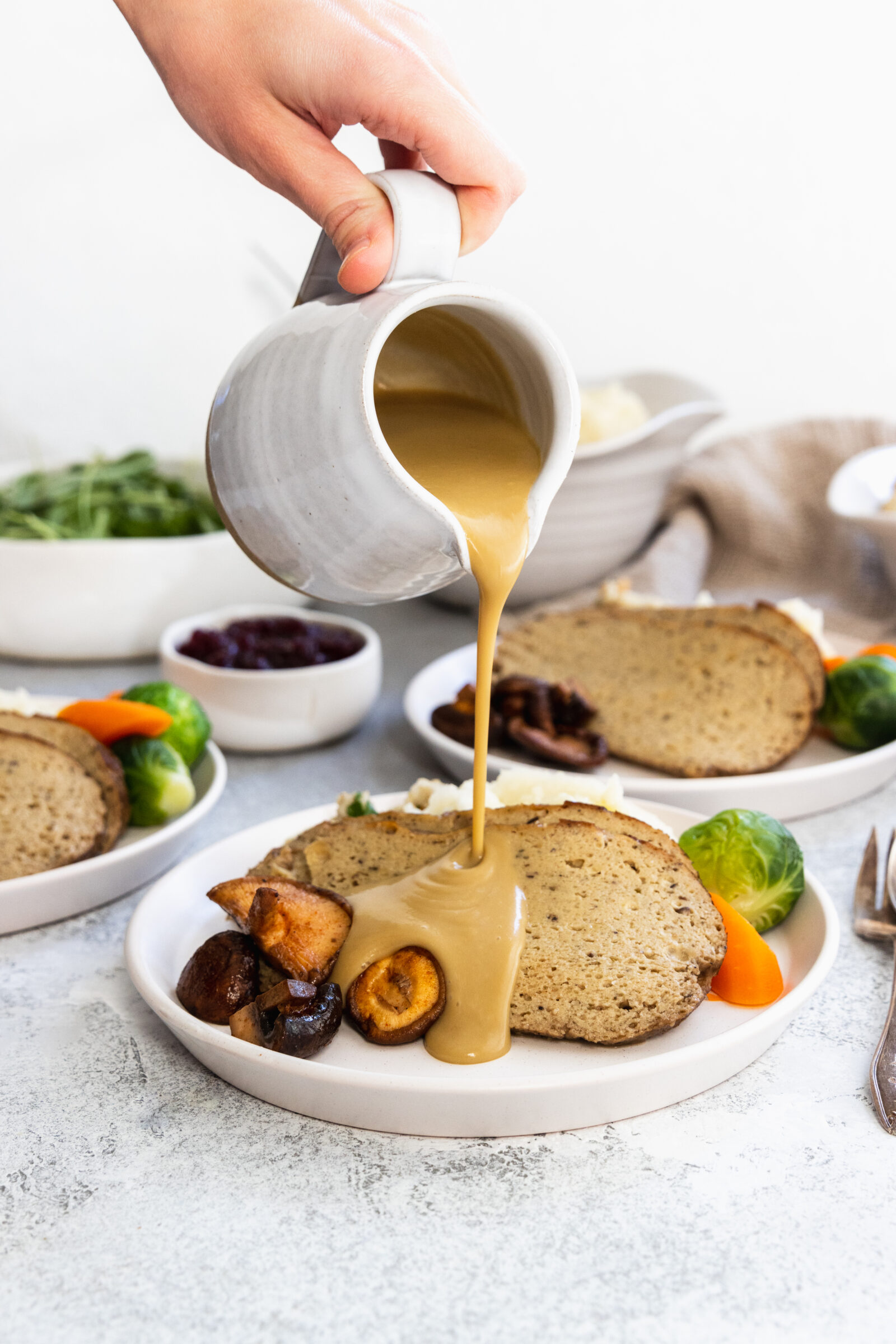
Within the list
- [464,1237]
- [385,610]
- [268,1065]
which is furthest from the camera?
[385,610]

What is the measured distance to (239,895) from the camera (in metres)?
2.13

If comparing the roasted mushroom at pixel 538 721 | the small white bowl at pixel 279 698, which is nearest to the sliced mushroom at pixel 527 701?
the roasted mushroom at pixel 538 721

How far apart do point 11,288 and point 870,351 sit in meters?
4.43

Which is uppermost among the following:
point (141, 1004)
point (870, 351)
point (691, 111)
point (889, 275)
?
point (691, 111)

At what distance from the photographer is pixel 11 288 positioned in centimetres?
597

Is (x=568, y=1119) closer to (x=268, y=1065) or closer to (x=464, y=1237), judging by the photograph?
(x=464, y=1237)

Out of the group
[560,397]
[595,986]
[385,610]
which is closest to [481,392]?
[560,397]

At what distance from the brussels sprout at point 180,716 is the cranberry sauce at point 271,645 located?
40 cm

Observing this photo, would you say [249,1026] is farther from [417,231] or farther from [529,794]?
[417,231]

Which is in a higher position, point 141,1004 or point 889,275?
point 889,275

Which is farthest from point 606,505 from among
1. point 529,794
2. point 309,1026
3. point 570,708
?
point 309,1026

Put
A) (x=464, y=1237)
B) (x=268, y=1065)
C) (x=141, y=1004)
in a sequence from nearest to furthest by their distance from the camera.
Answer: (x=464, y=1237), (x=268, y=1065), (x=141, y=1004)

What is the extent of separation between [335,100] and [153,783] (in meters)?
1.51

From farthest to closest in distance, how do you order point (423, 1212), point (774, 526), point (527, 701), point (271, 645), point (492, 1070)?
point (774, 526) → point (271, 645) → point (527, 701) → point (492, 1070) → point (423, 1212)
